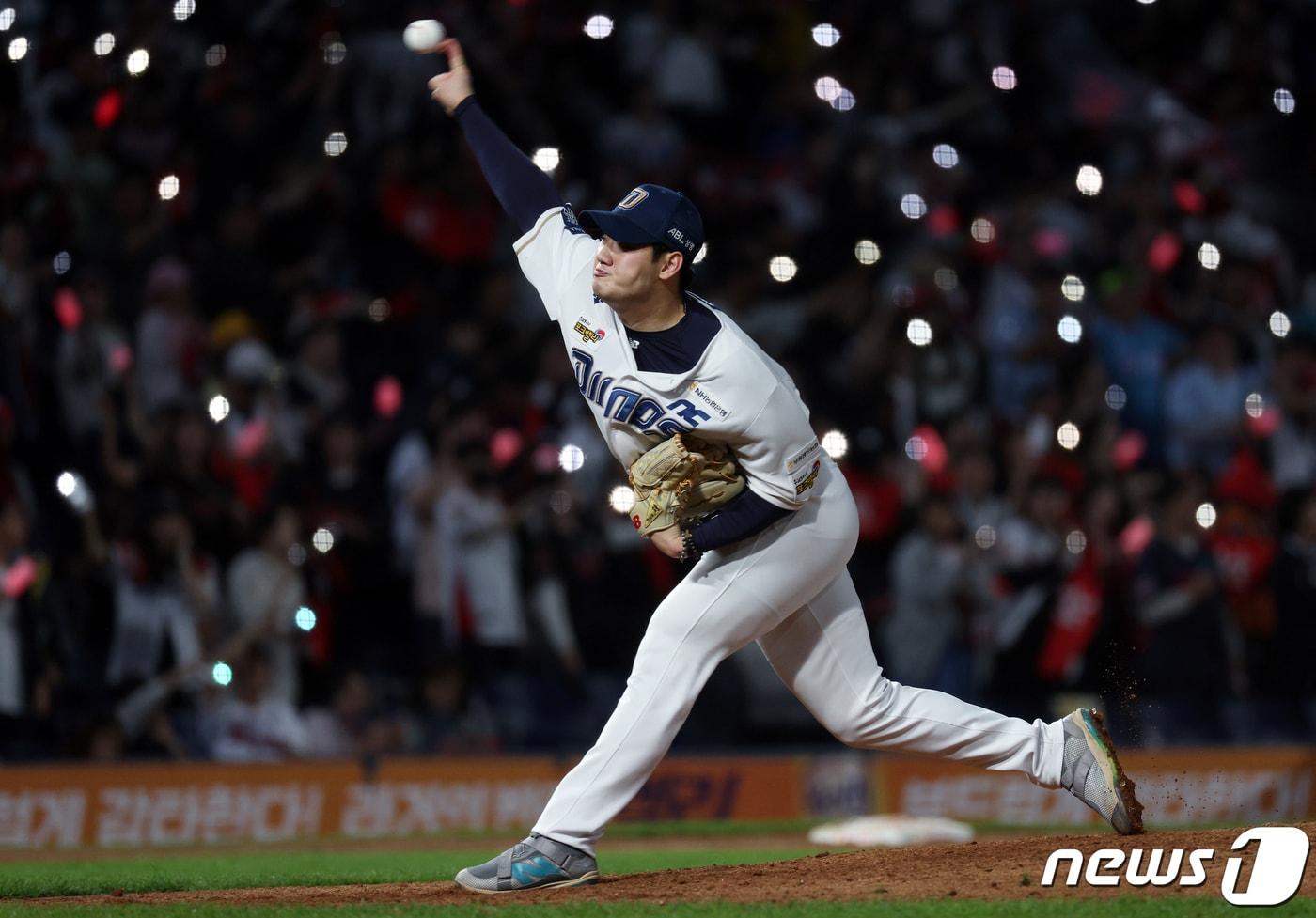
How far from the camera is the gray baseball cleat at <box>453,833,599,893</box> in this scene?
191 inches

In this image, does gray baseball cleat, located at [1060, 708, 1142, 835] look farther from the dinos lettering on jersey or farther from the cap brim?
the cap brim

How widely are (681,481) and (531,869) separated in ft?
3.96

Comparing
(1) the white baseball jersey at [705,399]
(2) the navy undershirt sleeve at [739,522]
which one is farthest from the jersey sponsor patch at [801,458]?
(2) the navy undershirt sleeve at [739,522]

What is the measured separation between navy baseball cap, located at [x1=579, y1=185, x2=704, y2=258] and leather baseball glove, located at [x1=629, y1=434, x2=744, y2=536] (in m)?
0.57

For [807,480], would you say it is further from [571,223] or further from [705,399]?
[571,223]

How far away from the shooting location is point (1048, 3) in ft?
48.0

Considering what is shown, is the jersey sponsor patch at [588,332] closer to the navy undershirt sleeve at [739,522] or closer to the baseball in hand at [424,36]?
the navy undershirt sleeve at [739,522]

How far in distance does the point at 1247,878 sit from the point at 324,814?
250 inches

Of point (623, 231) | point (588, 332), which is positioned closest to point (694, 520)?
point (588, 332)

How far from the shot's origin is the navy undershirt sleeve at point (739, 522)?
4.95 metres

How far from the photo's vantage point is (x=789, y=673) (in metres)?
5.28

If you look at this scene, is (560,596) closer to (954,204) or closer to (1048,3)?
(954,204)

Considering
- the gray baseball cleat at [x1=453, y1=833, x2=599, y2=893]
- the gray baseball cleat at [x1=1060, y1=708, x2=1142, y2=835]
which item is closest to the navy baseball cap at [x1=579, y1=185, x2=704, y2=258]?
the gray baseball cleat at [x1=453, y1=833, x2=599, y2=893]

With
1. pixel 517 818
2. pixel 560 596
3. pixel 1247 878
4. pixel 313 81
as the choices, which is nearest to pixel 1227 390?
pixel 560 596
